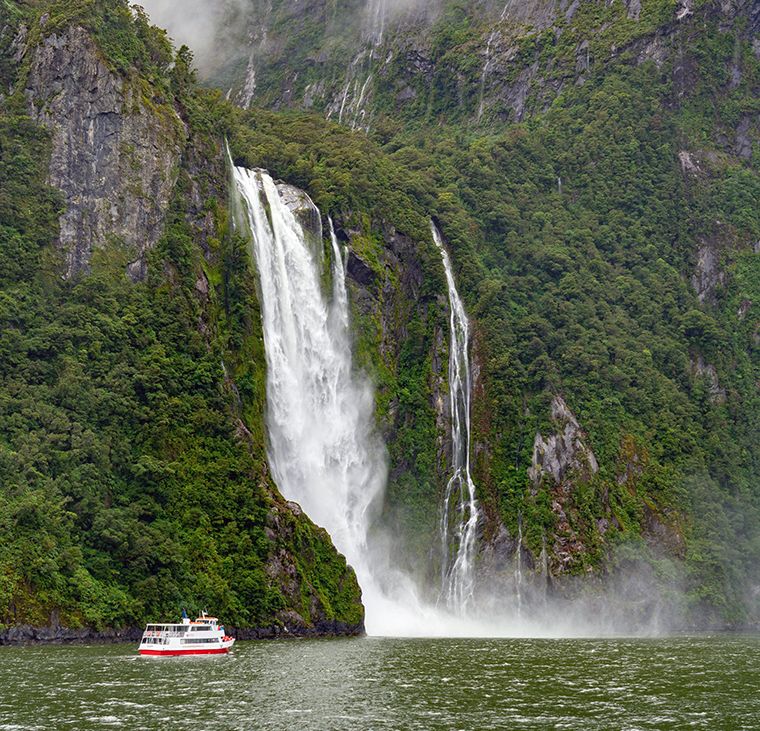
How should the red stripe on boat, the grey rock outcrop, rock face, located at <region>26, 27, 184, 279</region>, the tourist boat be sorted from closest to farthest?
the red stripe on boat
the tourist boat
rock face, located at <region>26, 27, 184, 279</region>
the grey rock outcrop

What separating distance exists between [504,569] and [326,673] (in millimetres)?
42732

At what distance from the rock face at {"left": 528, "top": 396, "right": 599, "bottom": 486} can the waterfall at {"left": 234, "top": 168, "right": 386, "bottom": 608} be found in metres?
12.5

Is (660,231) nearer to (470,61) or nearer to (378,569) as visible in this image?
(470,61)

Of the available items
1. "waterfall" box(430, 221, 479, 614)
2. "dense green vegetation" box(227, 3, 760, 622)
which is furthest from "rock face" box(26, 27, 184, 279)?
"waterfall" box(430, 221, 479, 614)

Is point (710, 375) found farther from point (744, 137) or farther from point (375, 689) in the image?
point (375, 689)

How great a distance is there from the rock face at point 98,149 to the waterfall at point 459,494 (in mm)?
26790

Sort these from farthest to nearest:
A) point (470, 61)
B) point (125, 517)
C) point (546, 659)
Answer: point (470, 61)
point (125, 517)
point (546, 659)

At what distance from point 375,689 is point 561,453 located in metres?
54.2

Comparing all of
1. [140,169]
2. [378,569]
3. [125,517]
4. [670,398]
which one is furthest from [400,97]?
[125,517]

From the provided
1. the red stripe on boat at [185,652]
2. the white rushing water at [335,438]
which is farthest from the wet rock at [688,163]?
the red stripe on boat at [185,652]

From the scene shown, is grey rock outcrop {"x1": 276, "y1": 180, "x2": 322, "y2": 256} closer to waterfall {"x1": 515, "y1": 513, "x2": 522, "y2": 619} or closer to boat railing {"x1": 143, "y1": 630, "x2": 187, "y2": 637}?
waterfall {"x1": 515, "y1": 513, "x2": 522, "y2": 619}

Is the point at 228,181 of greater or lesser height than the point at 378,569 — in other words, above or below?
above

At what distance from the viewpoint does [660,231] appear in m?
122

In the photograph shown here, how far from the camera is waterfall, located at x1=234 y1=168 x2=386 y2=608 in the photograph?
80.6m
